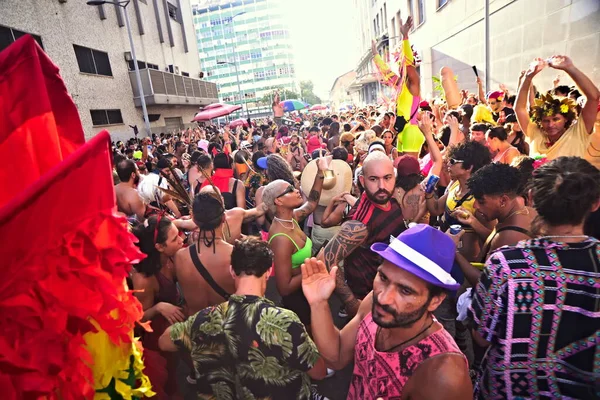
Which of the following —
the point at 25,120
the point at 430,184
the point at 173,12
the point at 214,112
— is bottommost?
the point at 430,184

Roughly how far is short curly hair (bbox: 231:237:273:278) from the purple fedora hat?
0.76 meters

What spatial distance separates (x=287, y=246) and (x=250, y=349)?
3.97 ft

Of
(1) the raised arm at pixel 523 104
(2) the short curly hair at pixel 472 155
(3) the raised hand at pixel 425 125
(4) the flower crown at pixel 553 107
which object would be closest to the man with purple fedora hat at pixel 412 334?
(2) the short curly hair at pixel 472 155

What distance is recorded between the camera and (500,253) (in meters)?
1.75

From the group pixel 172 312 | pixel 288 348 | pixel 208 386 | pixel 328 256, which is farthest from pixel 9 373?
pixel 328 256

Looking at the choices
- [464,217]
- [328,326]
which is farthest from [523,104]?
[328,326]

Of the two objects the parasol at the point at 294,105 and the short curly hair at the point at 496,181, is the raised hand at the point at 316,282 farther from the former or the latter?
the parasol at the point at 294,105

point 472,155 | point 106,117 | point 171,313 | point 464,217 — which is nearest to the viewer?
point 171,313

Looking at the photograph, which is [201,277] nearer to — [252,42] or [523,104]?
[523,104]

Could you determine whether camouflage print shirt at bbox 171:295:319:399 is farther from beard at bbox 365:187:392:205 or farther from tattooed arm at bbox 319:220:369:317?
beard at bbox 365:187:392:205

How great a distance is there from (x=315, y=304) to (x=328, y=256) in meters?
0.70

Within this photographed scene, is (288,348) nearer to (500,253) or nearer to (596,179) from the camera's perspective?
(500,253)

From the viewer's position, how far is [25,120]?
1.20 meters

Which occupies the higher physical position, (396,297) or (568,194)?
(568,194)
